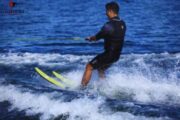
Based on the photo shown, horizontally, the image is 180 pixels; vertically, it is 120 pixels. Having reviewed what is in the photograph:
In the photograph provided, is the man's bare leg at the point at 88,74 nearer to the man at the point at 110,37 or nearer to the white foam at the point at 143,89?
the man at the point at 110,37

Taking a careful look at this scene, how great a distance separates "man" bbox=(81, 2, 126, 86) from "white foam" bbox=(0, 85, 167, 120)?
5.30 ft

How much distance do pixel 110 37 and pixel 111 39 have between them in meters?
0.08

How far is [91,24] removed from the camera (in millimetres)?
37844

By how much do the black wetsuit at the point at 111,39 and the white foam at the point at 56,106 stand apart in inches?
63.9

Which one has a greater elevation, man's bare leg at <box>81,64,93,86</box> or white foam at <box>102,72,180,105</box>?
man's bare leg at <box>81,64,93,86</box>

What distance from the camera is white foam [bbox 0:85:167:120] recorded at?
7984 mm

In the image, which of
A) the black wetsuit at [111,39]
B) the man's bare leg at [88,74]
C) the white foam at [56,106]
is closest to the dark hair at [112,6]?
the black wetsuit at [111,39]

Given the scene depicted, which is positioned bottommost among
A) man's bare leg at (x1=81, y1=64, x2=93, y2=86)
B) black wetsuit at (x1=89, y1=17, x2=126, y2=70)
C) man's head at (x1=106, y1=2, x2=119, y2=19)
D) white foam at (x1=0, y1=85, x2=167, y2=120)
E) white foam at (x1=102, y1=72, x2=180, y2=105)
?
white foam at (x1=102, y1=72, x2=180, y2=105)

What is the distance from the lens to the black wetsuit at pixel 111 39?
32.6 ft

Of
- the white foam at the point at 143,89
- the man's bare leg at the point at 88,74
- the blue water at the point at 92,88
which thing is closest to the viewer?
the blue water at the point at 92,88

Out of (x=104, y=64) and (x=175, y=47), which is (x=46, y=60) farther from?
(x=175, y=47)

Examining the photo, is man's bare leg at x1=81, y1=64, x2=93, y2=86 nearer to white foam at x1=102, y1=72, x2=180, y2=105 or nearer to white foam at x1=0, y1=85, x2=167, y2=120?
white foam at x1=102, y1=72, x2=180, y2=105

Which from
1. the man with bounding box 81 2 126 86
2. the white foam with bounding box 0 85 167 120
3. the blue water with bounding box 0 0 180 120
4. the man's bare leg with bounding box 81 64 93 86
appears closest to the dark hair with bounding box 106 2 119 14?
the man with bounding box 81 2 126 86

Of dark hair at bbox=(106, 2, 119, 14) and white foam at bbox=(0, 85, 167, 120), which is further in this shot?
dark hair at bbox=(106, 2, 119, 14)
